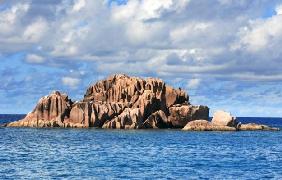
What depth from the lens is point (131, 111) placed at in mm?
171500

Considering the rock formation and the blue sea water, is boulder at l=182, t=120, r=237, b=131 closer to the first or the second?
the rock formation

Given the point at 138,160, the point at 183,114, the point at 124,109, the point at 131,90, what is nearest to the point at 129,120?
the point at 124,109

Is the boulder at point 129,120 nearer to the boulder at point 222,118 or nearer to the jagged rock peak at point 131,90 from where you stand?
the jagged rock peak at point 131,90

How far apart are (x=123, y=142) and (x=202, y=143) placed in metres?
15.3

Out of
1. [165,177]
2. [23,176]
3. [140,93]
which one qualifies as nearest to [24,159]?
[23,176]

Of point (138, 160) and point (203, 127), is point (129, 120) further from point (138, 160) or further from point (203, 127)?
point (138, 160)

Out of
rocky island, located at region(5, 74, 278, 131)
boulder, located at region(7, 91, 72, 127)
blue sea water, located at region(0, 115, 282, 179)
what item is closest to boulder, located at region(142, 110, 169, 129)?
rocky island, located at region(5, 74, 278, 131)

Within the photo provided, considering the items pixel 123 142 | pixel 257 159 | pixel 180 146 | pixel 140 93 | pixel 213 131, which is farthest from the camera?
pixel 140 93

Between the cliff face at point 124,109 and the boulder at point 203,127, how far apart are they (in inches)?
250

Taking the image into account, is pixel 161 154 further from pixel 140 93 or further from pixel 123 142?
pixel 140 93

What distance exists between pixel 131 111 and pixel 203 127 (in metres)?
20.9

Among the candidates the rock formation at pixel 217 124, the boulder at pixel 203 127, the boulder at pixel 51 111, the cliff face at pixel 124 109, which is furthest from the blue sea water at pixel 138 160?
the boulder at pixel 51 111

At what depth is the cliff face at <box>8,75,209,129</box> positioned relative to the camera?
17438 centimetres

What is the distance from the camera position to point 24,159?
264 feet
